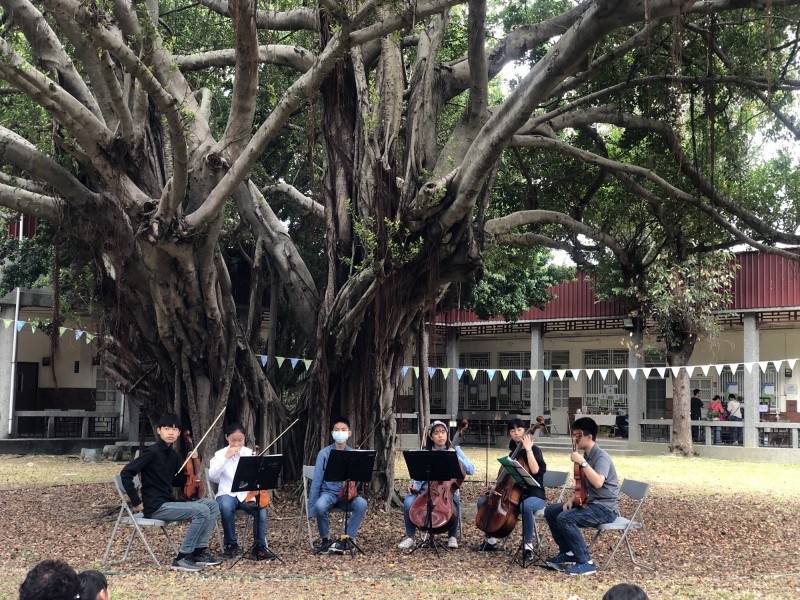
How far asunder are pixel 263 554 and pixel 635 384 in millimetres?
17251

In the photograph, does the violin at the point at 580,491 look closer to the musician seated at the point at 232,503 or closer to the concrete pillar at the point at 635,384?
the musician seated at the point at 232,503

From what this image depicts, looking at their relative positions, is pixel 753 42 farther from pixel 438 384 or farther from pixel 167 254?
pixel 438 384

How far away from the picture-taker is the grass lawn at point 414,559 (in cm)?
672

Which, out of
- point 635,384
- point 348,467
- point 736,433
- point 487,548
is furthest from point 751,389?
point 348,467

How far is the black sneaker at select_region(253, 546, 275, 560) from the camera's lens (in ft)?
26.0

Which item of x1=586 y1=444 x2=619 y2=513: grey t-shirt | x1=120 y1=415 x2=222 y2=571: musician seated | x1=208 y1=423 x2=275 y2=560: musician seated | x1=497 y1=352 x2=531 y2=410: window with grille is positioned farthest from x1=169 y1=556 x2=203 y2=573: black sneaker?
x1=497 y1=352 x2=531 y2=410: window with grille

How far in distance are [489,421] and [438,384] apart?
316cm

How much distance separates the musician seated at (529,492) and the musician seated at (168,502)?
254 cm

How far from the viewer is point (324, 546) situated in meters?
8.29

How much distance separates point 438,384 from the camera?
29.5 m

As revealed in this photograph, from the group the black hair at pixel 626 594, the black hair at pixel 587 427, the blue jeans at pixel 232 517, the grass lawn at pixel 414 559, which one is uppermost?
the black hair at pixel 587 427

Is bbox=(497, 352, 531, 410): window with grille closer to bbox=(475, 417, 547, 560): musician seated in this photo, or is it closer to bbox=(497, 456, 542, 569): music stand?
bbox=(475, 417, 547, 560): musician seated

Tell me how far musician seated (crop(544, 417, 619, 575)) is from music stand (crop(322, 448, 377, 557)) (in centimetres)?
173

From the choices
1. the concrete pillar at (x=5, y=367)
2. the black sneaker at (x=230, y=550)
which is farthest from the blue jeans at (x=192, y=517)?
the concrete pillar at (x=5, y=367)
